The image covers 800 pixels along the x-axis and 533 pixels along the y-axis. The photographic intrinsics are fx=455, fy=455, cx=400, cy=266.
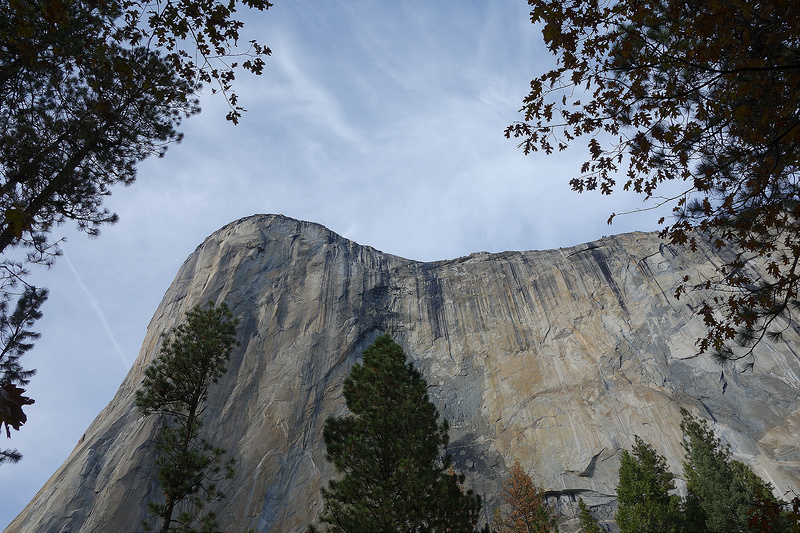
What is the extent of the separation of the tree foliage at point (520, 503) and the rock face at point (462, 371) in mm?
1422

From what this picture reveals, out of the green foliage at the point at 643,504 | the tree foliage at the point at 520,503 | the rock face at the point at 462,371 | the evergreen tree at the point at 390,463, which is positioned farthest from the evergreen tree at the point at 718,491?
the evergreen tree at the point at 390,463

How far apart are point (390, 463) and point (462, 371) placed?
91.7 ft

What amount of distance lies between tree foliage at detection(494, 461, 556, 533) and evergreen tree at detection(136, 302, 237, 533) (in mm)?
20326

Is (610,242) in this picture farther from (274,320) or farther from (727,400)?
(274,320)

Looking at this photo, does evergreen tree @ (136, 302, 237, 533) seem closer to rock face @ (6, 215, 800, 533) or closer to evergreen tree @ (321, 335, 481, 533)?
evergreen tree @ (321, 335, 481, 533)

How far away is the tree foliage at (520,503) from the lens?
91.1 feet

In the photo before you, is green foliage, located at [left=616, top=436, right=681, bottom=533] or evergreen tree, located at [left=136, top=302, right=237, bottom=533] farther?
green foliage, located at [left=616, top=436, right=681, bottom=533]

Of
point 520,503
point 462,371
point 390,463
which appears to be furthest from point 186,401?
point 462,371

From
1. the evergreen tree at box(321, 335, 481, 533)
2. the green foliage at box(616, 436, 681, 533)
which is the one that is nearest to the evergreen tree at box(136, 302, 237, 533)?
the evergreen tree at box(321, 335, 481, 533)

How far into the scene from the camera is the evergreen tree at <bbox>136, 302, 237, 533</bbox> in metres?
11.3

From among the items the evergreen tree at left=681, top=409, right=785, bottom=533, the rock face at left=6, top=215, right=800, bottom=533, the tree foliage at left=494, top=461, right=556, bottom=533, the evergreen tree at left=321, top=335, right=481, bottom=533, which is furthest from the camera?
the rock face at left=6, top=215, right=800, bottom=533

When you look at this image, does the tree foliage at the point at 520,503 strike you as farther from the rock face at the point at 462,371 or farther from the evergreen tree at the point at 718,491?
the evergreen tree at the point at 718,491

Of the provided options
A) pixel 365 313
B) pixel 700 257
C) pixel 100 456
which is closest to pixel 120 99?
pixel 100 456

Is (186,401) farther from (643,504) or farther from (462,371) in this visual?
(462,371)
